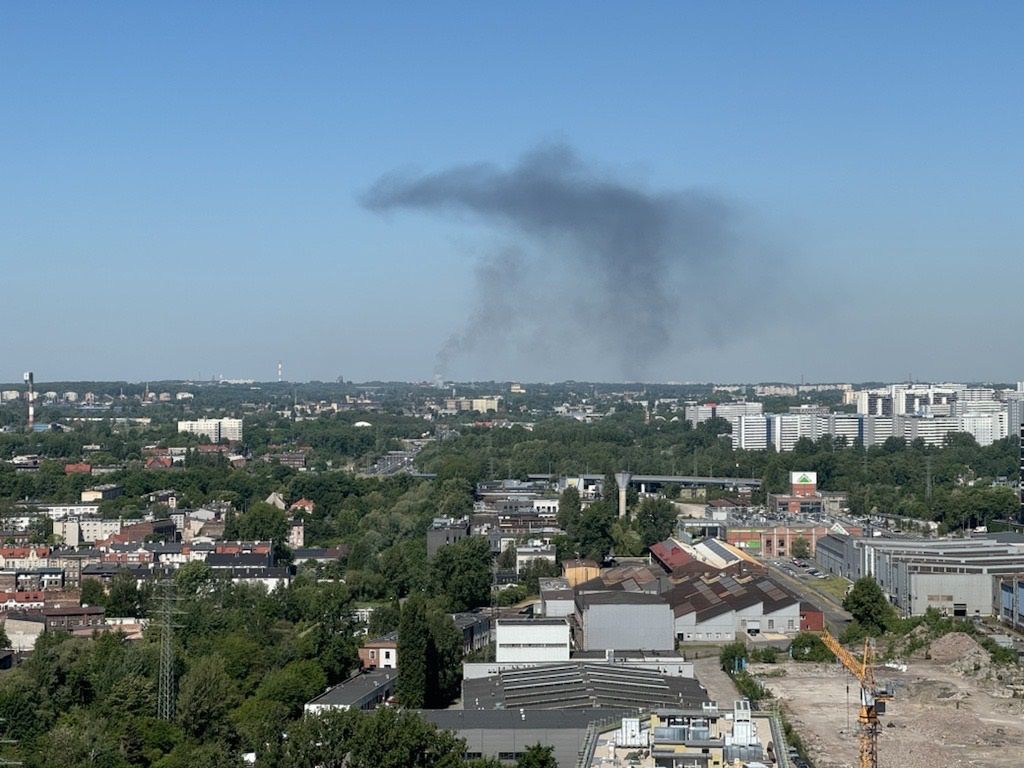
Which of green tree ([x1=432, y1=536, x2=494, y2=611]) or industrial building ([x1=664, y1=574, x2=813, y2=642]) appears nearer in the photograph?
industrial building ([x1=664, y1=574, x2=813, y2=642])

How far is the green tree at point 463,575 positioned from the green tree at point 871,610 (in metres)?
4.04

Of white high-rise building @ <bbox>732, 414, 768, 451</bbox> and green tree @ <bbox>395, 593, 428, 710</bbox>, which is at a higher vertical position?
white high-rise building @ <bbox>732, 414, 768, 451</bbox>

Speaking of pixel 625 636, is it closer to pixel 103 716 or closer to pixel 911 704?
pixel 911 704

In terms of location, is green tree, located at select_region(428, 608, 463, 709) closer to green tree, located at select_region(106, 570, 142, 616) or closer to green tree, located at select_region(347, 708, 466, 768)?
green tree, located at select_region(347, 708, 466, 768)

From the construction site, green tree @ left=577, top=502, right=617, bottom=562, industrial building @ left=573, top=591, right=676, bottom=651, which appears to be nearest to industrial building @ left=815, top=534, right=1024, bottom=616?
the construction site

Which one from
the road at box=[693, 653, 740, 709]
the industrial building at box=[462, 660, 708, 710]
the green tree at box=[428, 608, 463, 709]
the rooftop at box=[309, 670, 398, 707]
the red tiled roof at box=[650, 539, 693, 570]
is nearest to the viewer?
the industrial building at box=[462, 660, 708, 710]

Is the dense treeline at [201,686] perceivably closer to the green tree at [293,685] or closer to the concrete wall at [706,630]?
the green tree at [293,685]

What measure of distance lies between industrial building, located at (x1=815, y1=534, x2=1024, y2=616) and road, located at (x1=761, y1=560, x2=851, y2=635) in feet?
2.14

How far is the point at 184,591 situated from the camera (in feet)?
57.0

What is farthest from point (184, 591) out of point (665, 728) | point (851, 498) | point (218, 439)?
point (218, 439)

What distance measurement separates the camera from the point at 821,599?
61.8ft

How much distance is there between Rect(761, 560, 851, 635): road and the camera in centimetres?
1680

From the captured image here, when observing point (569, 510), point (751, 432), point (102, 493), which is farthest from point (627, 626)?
point (751, 432)

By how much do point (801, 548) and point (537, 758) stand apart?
14.8 meters
